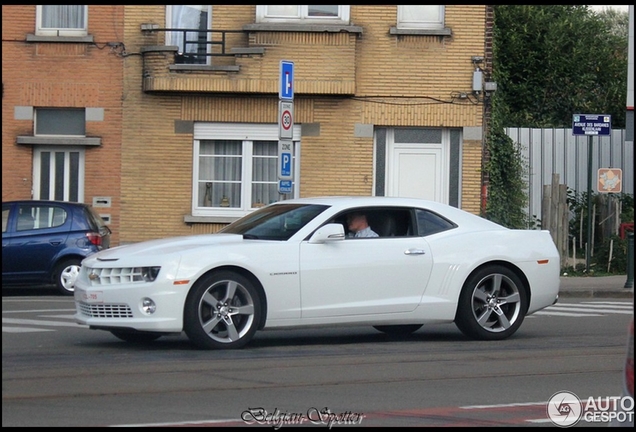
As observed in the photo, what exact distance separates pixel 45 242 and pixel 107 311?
7.82m

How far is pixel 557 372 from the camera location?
8.88 metres

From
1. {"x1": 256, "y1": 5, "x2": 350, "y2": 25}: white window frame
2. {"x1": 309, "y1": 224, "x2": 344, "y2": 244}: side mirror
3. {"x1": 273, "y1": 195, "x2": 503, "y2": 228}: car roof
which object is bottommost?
{"x1": 309, "y1": 224, "x2": 344, "y2": 244}: side mirror

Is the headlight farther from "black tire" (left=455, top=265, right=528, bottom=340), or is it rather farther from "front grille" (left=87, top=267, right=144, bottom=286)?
"black tire" (left=455, top=265, right=528, bottom=340)

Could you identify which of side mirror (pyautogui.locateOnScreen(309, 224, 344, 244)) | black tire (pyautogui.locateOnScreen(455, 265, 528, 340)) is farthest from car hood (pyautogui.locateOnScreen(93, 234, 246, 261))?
black tire (pyautogui.locateOnScreen(455, 265, 528, 340))

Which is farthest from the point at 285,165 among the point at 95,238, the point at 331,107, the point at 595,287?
the point at 595,287

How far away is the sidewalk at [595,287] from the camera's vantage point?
17922 mm

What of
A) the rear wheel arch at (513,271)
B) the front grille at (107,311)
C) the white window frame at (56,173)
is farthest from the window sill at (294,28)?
the front grille at (107,311)

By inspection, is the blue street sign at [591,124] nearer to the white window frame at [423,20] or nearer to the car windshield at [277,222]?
the white window frame at [423,20]

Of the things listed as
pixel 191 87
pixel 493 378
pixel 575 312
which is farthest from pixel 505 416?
pixel 191 87

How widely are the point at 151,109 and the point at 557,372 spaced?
46.1 feet

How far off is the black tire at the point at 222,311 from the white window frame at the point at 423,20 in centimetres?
1292

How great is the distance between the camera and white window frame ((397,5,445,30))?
21.4 meters

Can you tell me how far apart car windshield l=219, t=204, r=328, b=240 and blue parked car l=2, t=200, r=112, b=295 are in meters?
6.91

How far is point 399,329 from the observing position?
1138 cm
